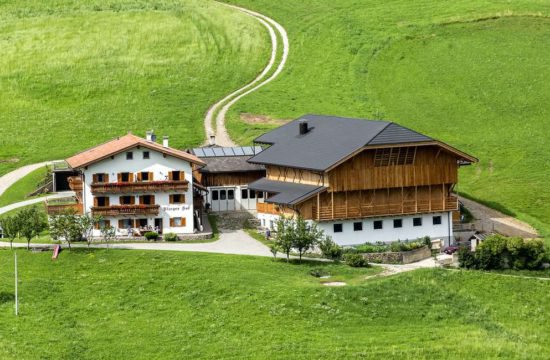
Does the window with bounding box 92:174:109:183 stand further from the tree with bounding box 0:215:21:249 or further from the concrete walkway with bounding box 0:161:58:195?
the concrete walkway with bounding box 0:161:58:195

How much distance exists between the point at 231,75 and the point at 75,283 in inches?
3633

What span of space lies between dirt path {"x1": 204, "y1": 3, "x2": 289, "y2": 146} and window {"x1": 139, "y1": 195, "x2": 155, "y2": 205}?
3553 cm

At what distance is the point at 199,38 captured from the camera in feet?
612

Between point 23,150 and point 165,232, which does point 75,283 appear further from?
point 23,150

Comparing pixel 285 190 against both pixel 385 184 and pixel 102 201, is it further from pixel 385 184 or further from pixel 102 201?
pixel 102 201

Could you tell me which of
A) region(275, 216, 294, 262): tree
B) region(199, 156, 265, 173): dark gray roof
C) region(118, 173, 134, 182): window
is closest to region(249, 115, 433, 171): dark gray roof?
region(199, 156, 265, 173): dark gray roof

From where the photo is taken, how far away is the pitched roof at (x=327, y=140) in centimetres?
10069

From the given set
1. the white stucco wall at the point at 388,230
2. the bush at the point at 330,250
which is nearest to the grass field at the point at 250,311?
the bush at the point at 330,250

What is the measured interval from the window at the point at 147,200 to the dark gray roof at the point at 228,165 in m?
11.8

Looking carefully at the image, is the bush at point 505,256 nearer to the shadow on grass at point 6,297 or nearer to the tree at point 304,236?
the tree at point 304,236

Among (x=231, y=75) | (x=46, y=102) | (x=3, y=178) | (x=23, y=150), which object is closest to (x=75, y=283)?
(x=3, y=178)

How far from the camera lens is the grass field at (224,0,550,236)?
132 m

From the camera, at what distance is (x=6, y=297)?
8156 cm

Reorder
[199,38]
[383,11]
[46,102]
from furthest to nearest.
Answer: [383,11] → [199,38] → [46,102]
